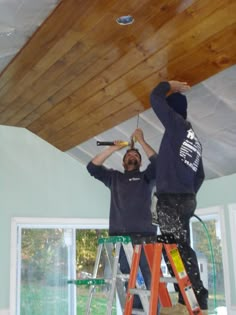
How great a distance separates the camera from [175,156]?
258cm

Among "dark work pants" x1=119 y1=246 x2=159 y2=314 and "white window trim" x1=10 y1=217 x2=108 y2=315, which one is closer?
"dark work pants" x1=119 y1=246 x2=159 y2=314

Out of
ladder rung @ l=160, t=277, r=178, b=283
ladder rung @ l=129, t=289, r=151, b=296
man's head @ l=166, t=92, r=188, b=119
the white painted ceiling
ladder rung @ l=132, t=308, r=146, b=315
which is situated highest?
the white painted ceiling

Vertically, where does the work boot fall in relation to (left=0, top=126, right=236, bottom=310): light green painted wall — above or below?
below

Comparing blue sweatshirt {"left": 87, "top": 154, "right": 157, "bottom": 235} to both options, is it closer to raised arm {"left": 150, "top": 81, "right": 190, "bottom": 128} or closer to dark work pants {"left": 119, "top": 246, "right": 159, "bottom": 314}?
dark work pants {"left": 119, "top": 246, "right": 159, "bottom": 314}

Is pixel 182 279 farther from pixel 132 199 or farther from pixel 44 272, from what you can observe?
pixel 44 272

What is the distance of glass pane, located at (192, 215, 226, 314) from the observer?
4.79m

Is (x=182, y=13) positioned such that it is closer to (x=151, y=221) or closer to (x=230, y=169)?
(x=151, y=221)

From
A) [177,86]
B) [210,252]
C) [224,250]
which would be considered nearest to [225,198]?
[224,250]

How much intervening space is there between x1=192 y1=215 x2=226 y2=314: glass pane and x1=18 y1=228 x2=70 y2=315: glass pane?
5.69 ft

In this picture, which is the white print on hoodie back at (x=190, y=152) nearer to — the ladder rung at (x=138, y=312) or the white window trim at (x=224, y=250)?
the ladder rung at (x=138, y=312)

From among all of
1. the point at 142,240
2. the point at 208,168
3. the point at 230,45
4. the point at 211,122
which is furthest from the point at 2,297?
the point at 230,45

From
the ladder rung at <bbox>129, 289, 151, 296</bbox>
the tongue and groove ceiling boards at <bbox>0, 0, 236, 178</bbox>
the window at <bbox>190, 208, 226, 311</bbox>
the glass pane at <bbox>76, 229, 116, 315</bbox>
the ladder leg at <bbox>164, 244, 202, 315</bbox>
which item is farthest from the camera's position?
the glass pane at <bbox>76, 229, 116, 315</bbox>

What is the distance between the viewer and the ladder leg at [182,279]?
Result: 88.7 inches

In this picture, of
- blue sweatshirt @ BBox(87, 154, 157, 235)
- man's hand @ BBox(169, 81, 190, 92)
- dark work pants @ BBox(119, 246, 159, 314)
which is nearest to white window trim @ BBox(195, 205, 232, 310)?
blue sweatshirt @ BBox(87, 154, 157, 235)
